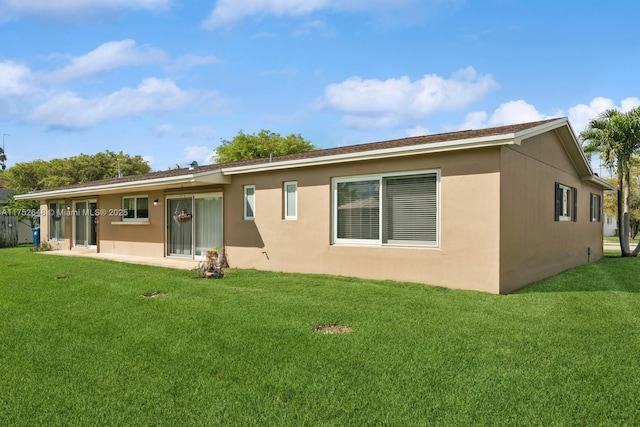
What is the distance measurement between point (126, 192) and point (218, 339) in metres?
12.1

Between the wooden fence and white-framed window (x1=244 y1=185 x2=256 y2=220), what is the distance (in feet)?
57.7

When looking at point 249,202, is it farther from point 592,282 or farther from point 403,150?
point 592,282

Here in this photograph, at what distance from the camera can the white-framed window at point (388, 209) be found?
26.5ft

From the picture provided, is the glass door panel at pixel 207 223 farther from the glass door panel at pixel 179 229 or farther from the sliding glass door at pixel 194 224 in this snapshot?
the glass door panel at pixel 179 229

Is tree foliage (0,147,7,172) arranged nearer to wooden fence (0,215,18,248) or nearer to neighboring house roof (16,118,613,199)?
wooden fence (0,215,18,248)

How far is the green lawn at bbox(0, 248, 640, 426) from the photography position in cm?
300

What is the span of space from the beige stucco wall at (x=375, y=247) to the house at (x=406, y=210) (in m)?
0.02

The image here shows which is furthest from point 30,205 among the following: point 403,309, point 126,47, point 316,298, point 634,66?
point 634,66

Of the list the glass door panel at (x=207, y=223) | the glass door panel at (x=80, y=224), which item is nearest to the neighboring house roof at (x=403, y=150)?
the glass door panel at (x=207, y=223)

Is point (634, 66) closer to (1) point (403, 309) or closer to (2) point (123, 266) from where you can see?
(1) point (403, 309)

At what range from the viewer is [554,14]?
10758mm

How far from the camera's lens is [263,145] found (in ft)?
128

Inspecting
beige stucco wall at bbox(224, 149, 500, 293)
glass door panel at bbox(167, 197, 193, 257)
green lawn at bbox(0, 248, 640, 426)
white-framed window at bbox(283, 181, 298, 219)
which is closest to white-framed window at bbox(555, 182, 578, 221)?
green lawn at bbox(0, 248, 640, 426)

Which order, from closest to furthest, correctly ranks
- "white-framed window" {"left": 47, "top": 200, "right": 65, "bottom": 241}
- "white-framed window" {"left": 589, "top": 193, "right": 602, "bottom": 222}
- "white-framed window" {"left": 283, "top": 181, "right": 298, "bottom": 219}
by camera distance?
1. "white-framed window" {"left": 283, "top": 181, "right": 298, "bottom": 219}
2. "white-framed window" {"left": 589, "top": 193, "right": 602, "bottom": 222}
3. "white-framed window" {"left": 47, "top": 200, "right": 65, "bottom": 241}
